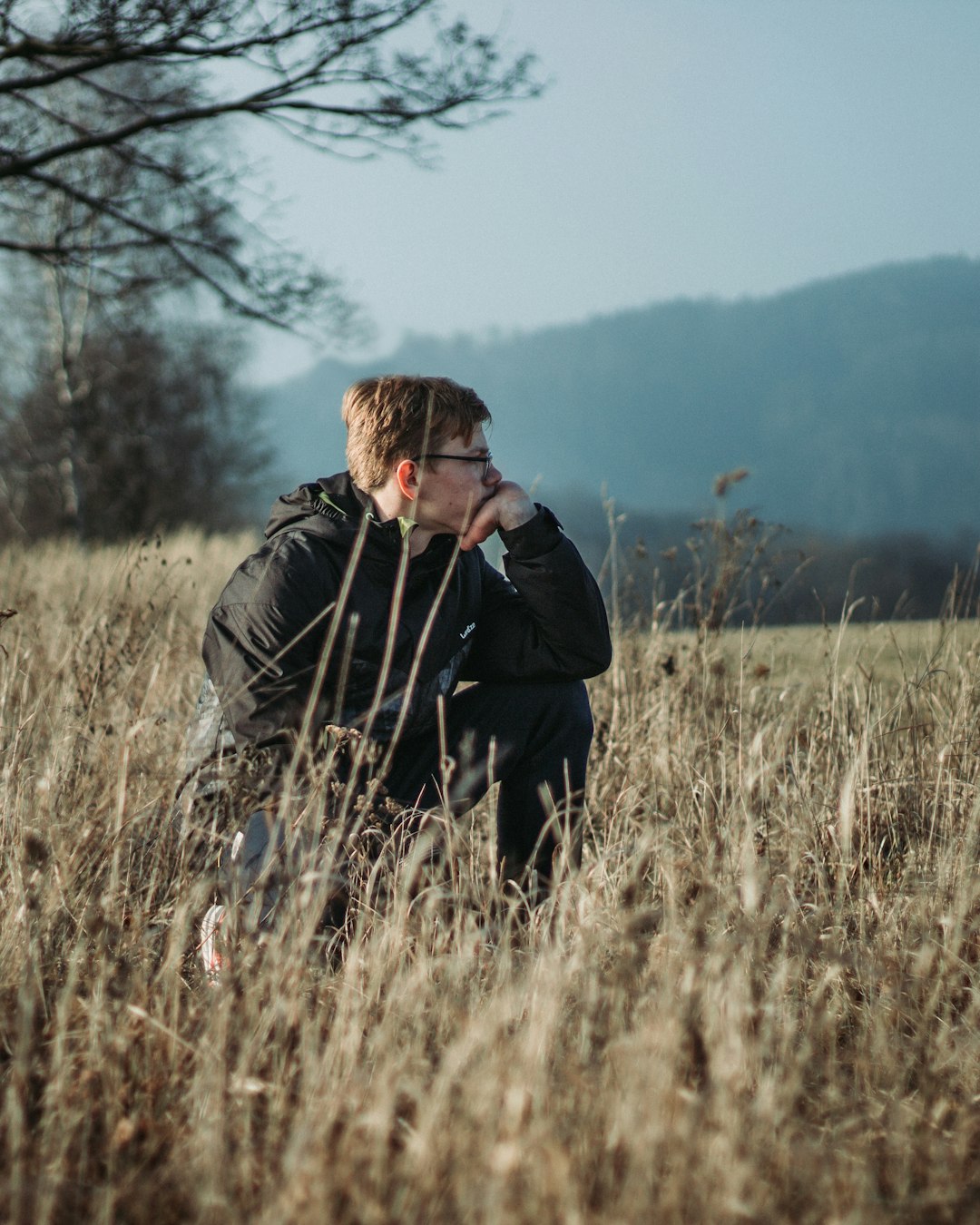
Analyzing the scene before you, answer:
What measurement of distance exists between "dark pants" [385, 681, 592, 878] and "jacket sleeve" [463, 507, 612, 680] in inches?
2.8

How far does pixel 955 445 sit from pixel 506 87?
63014 millimetres

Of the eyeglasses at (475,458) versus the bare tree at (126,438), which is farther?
the bare tree at (126,438)

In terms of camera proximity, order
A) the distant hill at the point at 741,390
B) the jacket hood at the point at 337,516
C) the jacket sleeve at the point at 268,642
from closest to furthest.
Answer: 1. the jacket sleeve at the point at 268,642
2. the jacket hood at the point at 337,516
3. the distant hill at the point at 741,390

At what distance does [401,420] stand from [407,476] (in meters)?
0.13

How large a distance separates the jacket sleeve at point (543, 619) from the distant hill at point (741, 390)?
194ft

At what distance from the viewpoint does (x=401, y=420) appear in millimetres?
2412

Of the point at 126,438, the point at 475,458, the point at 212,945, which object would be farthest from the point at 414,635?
the point at 126,438

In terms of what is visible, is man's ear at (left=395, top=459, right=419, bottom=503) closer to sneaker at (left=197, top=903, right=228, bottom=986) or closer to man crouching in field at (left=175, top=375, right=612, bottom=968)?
man crouching in field at (left=175, top=375, right=612, bottom=968)

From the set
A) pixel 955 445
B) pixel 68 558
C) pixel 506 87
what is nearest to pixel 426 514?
pixel 506 87

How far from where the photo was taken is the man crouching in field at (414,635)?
216cm

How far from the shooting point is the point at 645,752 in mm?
3002

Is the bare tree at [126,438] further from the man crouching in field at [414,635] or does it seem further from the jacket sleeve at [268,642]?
the jacket sleeve at [268,642]

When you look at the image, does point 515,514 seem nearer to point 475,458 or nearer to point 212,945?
point 475,458

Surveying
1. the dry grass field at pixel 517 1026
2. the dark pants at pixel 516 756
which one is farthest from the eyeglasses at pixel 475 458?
the dry grass field at pixel 517 1026
